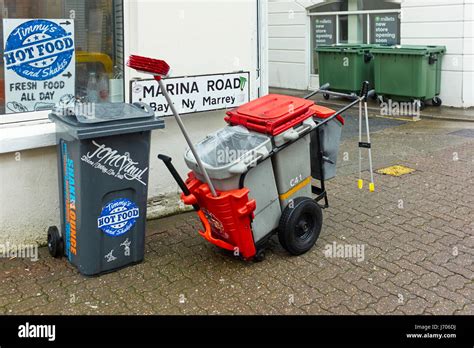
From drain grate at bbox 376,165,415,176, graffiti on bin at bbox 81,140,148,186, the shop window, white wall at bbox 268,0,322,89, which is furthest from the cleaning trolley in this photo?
white wall at bbox 268,0,322,89

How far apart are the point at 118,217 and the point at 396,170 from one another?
4217 mm

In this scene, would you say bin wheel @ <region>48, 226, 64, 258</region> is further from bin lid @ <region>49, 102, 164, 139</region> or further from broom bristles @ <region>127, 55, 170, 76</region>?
broom bristles @ <region>127, 55, 170, 76</region>

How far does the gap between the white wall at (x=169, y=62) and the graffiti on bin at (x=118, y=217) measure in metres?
0.94

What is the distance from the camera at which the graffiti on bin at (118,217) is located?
4.19 m

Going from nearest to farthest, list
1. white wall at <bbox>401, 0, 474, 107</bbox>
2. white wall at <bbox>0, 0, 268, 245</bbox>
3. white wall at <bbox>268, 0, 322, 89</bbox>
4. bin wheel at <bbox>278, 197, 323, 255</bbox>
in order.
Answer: bin wheel at <bbox>278, 197, 323, 255</bbox> → white wall at <bbox>0, 0, 268, 245</bbox> → white wall at <bbox>401, 0, 474, 107</bbox> → white wall at <bbox>268, 0, 322, 89</bbox>

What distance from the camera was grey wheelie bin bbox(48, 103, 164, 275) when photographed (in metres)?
4.05

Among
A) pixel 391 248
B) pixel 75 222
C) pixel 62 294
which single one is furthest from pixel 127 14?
pixel 391 248

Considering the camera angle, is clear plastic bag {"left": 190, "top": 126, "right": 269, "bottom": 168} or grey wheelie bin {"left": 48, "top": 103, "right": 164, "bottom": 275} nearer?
grey wheelie bin {"left": 48, "top": 103, "right": 164, "bottom": 275}

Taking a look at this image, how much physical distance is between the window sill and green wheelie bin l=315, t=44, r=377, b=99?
27.4 feet

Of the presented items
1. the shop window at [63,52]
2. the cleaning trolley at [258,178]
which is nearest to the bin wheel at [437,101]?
the cleaning trolley at [258,178]

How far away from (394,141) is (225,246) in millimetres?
5451

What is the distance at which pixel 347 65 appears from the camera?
41.1 feet

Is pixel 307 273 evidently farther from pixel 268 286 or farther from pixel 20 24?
pixel 20 24

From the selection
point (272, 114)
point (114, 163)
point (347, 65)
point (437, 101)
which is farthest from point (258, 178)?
point (347, 65)
